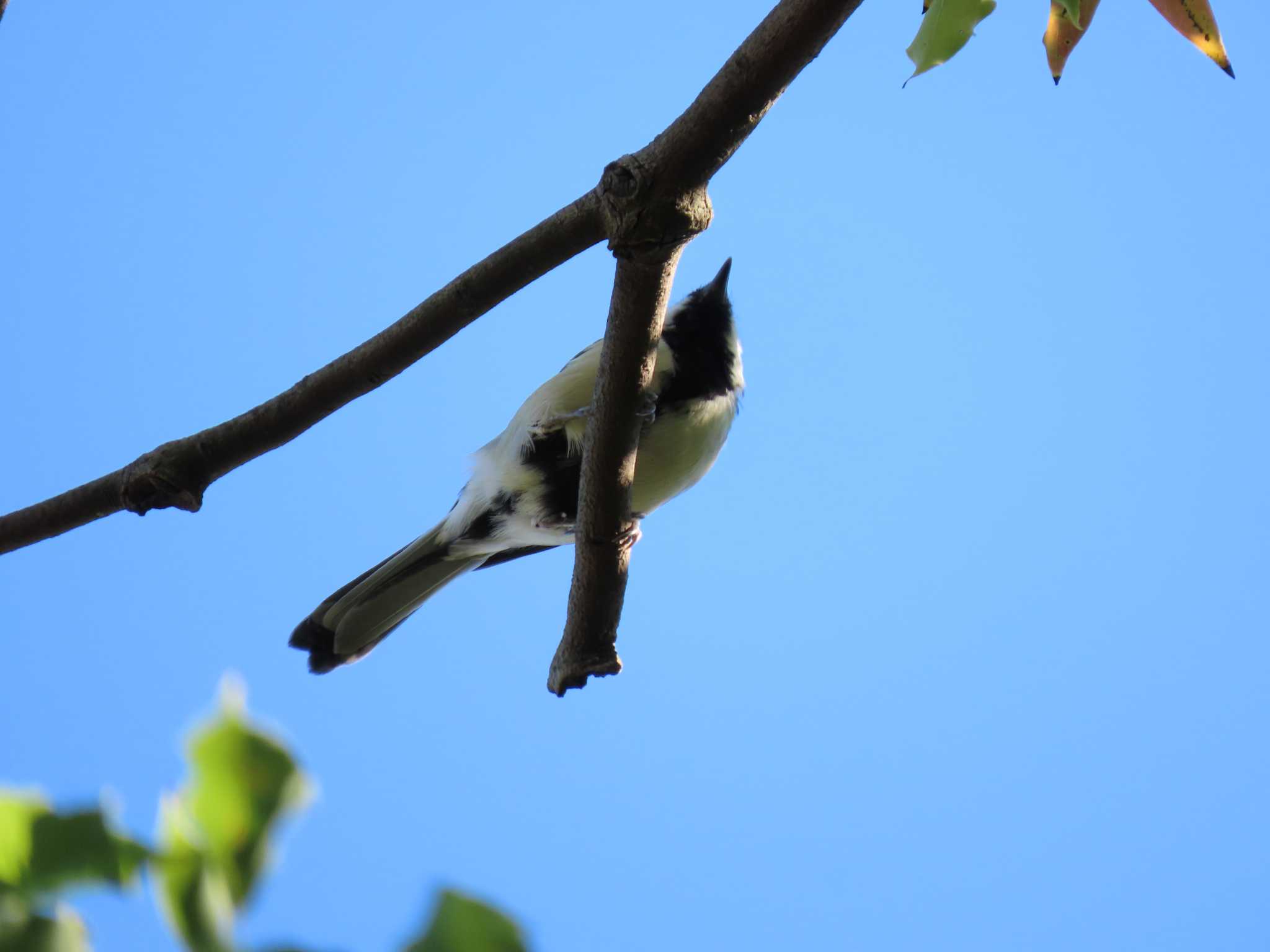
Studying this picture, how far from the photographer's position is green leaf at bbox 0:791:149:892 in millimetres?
578

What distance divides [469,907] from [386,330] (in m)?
1.86

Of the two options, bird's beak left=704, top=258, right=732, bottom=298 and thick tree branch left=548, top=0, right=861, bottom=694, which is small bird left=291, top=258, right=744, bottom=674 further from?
thick tree branch left=548, top=0, right=861, bottom=694

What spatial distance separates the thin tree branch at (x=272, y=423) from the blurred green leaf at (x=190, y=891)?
177 cm

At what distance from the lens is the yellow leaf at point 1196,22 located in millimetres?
1780

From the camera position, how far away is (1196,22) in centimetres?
178

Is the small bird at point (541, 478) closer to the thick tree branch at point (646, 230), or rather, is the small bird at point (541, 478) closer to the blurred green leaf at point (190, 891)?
the thick tree branch at point (646, 230)

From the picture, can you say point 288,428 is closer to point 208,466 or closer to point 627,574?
point 208,466

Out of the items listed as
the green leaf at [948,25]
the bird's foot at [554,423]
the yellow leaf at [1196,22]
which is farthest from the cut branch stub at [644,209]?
the bird's foot at [554,423]

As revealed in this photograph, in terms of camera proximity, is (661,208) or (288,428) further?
(288,428)

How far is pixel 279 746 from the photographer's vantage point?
54 cm

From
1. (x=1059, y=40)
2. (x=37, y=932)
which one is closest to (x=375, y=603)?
(x=1059, y=40)

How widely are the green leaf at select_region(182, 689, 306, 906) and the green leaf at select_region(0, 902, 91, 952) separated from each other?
91mm

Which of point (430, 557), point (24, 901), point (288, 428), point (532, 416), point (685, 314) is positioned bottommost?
point (24, 901)

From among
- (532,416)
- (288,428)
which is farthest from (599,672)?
(532,416)
